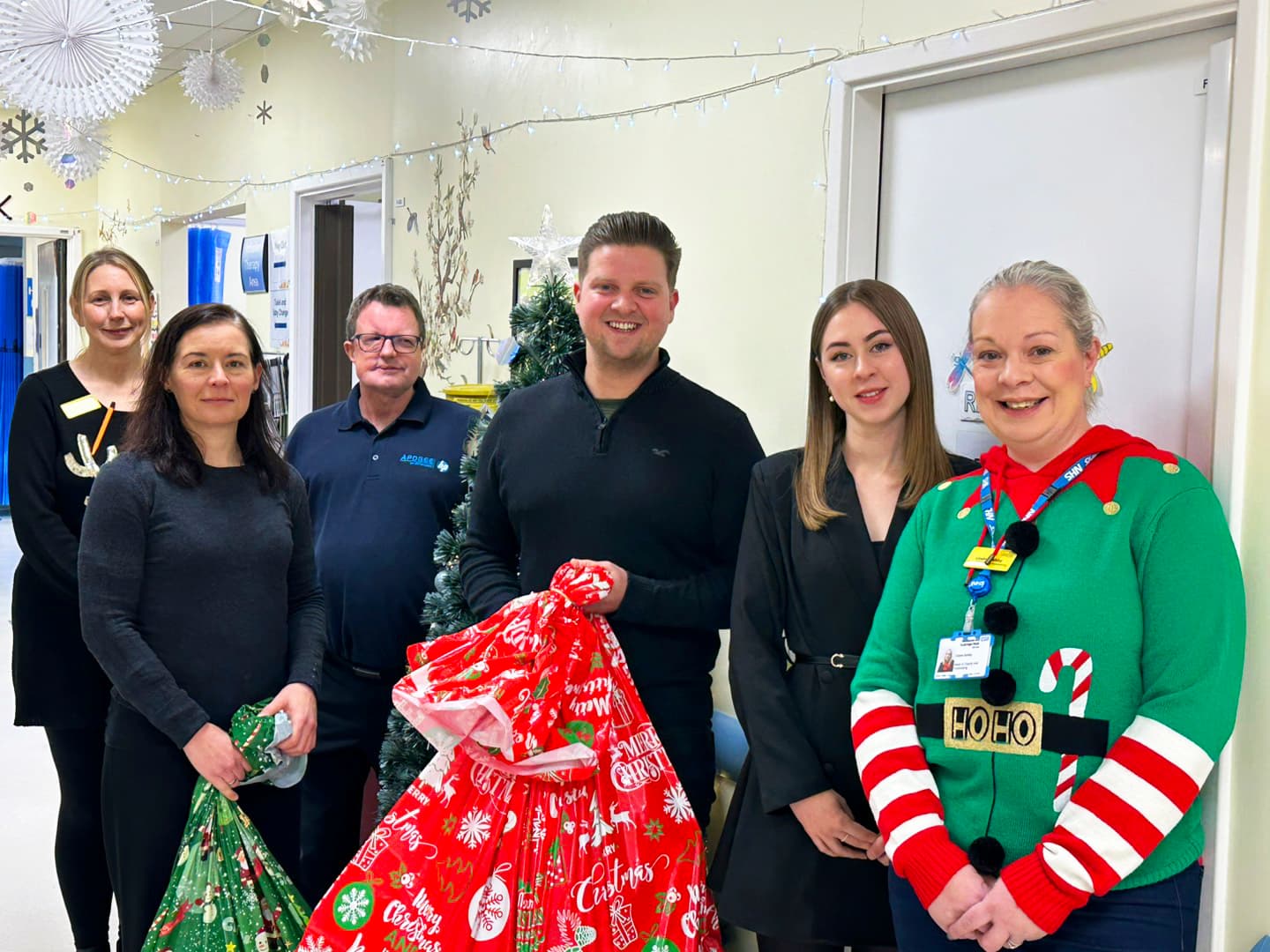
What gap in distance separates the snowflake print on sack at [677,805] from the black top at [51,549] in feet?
4.54

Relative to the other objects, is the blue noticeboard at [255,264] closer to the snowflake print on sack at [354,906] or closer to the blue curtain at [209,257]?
the blue curtain at [209,257]

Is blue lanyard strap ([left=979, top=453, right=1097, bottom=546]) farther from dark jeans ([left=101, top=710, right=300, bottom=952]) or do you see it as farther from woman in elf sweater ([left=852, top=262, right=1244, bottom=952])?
dark jeans ([left=101, top=710, right=300, bottom=952])

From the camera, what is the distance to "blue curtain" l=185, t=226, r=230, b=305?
7539 mm

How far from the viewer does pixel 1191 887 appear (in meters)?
1.54

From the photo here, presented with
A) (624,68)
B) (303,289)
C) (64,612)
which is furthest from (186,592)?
(303,289)

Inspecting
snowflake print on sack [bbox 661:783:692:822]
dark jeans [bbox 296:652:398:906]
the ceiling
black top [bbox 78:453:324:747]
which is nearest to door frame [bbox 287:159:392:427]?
the ceiling

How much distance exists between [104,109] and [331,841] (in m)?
2.08

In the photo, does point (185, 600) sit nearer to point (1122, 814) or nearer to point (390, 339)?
point (390, 339)

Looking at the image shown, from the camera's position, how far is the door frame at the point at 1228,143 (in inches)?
73.7

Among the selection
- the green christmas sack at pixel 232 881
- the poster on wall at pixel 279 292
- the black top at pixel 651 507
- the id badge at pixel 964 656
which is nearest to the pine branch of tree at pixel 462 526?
the black top at pixel 651 507

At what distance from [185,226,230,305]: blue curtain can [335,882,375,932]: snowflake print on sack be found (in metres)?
5.98

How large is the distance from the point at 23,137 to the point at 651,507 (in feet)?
21.1

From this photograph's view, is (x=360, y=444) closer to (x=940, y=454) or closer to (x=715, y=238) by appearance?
(x=715, y=238)

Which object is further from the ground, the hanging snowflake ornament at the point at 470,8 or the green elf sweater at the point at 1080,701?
the hanging snowflake ornament at the point at 470,8
